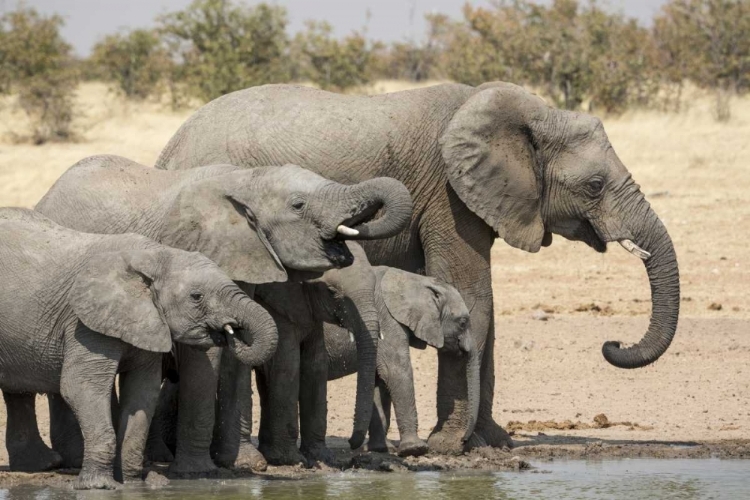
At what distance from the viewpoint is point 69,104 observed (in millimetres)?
25219

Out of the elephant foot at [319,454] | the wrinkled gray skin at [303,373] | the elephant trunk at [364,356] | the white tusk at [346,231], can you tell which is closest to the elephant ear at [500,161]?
the wrinkled gray skin at [303,373]

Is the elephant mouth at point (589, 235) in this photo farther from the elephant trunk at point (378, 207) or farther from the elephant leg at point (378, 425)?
the elephant trunk at point (378, 207)

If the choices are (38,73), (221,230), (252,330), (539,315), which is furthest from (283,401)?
(38,73)

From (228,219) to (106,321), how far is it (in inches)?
40.0

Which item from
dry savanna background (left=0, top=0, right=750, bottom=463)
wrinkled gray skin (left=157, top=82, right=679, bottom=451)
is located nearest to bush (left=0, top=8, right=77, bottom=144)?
dry savanna background (left=0, top=0, right=750, bottom=463)

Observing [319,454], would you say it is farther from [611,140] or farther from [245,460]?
[611,140]

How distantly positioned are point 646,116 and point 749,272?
308 inches

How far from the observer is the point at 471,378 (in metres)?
10.5

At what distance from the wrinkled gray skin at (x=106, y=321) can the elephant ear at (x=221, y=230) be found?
43cm

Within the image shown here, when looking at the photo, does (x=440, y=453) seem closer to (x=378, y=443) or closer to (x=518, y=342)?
(x=378, y=443)

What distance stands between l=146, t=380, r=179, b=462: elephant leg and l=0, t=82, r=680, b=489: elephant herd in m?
0.01

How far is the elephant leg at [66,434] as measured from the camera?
32.4ft

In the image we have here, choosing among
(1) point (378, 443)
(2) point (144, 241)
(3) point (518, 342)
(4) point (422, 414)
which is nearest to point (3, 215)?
(2) point (144, 241)

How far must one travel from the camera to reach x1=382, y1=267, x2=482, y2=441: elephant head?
414 inches
